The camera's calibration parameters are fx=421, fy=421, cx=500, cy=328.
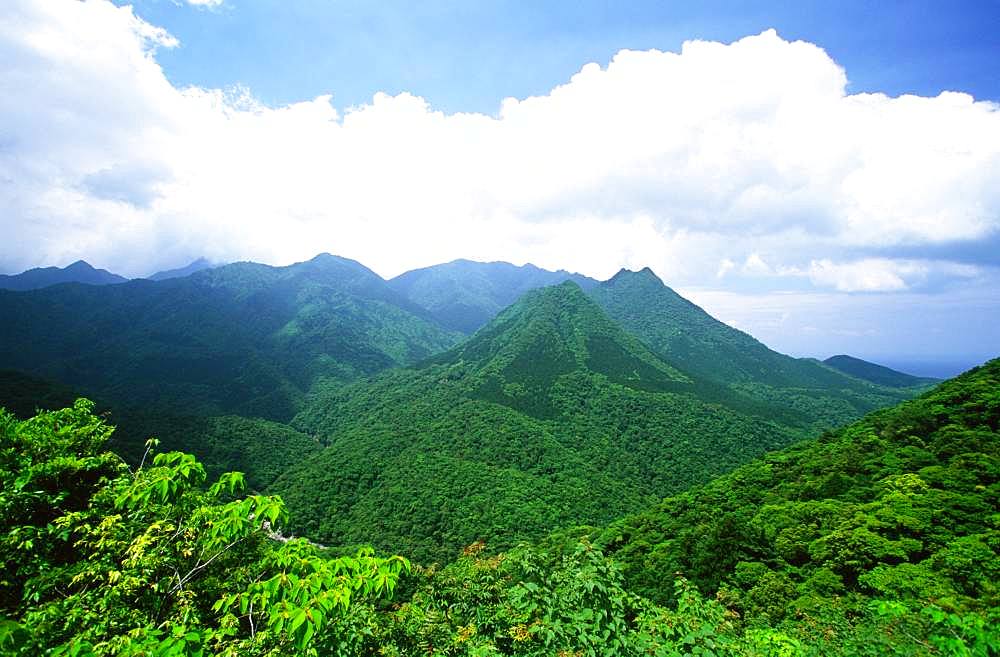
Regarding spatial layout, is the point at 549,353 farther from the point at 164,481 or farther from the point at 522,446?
the point at 164,481

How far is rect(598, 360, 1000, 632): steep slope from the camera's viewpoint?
16.2 metres

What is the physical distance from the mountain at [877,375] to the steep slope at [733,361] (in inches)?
870

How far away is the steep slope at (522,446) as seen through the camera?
219 feet

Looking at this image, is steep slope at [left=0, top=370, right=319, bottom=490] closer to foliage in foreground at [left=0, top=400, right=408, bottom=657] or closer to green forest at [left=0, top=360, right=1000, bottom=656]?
foliage in foreground at [left=0, top=400, right=408, bottom=657]

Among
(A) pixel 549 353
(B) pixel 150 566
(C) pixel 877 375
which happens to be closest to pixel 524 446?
(A) pixel 549 353

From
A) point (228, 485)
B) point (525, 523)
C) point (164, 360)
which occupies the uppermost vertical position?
point (228, 485)

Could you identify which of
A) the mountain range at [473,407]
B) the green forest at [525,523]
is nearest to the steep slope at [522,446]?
the mountain range at [473,407]

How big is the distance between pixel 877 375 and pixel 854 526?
650 feet

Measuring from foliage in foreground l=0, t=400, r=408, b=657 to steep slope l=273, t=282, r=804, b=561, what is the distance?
57.9 meters

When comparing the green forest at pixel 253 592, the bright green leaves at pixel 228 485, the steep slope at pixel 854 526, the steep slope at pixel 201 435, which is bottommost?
the steep slope at pixel 201 435

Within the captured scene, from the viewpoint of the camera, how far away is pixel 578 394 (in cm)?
10656

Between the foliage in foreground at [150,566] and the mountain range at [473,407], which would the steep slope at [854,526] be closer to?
the foliage in foreground at [150,566]

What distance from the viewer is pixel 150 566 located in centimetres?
461

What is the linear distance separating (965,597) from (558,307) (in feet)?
446
